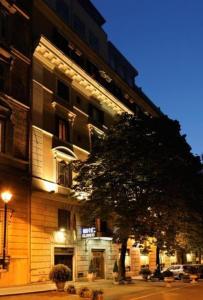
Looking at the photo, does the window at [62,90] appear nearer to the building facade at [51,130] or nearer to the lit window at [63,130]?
the building facade at [51,130]

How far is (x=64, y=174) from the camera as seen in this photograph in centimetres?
3297

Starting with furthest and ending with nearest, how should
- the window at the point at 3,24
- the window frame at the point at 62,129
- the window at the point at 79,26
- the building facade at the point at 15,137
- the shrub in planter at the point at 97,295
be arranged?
the window at the point at 79,26 < the window frame at the point at 62,129 < the window at the point at 3,24 < the building facade at the point at 15,137 < the shrub in planter at the point at 97,295

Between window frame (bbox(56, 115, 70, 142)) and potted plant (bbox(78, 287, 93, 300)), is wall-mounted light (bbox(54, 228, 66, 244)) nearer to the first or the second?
window frame (bbox(56, 115, 70, 142))

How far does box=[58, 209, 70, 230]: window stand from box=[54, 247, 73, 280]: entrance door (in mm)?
1543

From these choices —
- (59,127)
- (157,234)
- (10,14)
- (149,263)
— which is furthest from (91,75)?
(149,263)

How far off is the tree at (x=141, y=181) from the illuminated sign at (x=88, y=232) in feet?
4.68

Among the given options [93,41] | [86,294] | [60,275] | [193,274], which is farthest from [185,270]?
[93,41]

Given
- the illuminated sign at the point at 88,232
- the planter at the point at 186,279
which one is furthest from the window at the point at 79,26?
the planter at the point at 186,279

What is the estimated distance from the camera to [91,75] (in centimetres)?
3794

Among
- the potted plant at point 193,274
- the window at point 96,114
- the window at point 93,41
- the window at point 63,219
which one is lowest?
the potted plant at point 193,274

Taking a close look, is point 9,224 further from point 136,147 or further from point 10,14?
point 10,14

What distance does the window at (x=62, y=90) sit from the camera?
3425 cm

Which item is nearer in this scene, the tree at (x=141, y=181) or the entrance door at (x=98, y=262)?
the tree at (x=141, y=181)

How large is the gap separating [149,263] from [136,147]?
21111 mm
